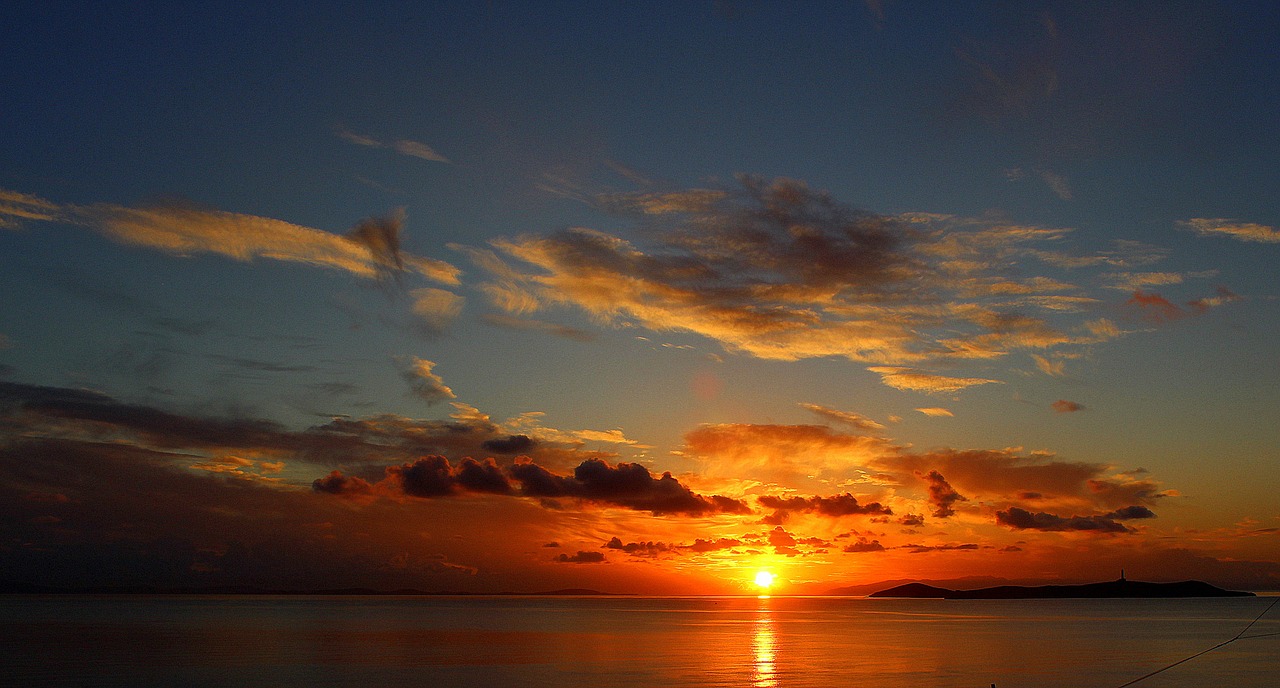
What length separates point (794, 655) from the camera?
270 ft

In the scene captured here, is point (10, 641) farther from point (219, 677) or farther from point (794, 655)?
point (794, 655)

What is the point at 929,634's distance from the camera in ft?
406

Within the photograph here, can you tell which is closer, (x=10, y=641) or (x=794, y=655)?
(x=794, y=655)

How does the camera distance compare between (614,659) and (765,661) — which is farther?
(614,659)

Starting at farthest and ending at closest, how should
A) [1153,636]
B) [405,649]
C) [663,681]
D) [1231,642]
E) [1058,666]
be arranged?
[1153,636] → [1231,642] → [405,649] → [1058,666] → [663,681]

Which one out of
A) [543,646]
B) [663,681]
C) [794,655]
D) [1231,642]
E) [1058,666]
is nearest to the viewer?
[663,681]

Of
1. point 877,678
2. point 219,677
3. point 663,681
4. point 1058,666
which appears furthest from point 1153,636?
point 219,677

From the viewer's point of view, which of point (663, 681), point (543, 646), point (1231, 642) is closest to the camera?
point (663, 681)

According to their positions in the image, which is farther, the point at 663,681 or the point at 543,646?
the point at 543,646

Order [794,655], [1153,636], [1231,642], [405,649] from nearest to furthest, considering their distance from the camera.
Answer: [794,655]
[405,649]
[1231,642]
[1153,636]

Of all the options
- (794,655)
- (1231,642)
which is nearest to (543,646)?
(794,655)

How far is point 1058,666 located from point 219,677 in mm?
62656

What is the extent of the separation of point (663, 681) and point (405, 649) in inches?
1496

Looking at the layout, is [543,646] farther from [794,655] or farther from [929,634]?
[929,634]
